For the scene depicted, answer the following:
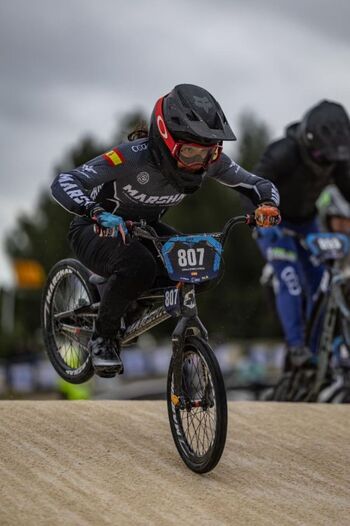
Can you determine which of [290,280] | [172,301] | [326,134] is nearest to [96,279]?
[172,301]

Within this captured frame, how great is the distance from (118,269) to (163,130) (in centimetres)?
105

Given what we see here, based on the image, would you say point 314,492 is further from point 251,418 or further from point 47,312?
point 47,312

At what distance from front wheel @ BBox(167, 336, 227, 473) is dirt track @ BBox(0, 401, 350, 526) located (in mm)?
158

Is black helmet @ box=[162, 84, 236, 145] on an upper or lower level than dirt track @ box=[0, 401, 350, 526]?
upper

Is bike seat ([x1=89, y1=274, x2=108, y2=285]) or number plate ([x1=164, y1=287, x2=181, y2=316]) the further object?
bike seat ([x1=89, y1=274, x2=108, y2=285])

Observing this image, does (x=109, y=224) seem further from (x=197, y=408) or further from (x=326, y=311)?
(x=326, y=311)

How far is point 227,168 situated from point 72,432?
236cm

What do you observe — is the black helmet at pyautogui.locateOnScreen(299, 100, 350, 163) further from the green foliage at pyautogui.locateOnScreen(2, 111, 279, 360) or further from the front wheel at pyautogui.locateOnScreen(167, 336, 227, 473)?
the green foliage at pyautogui.locateOnScreen(2, 111, 279, 360)

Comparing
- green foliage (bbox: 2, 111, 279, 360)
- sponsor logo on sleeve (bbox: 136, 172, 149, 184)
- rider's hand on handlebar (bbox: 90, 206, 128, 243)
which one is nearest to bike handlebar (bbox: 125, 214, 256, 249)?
rider's hand on handlebar (bbox: 90, 206, 128, 243)

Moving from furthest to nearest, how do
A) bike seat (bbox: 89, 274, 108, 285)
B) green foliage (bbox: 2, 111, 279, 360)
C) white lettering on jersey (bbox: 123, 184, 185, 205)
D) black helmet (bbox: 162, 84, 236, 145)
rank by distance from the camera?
green foliage (bbox: 2, 111, 279, 360) < bike seat (bbox: 89, 274, 108, 285) < white lettering on jersey (bbox: 123, 184, 185, 205) < black helmet (bbox: 162, 84, 236, 145)

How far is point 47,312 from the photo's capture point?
339 inches

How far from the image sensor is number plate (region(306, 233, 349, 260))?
10.6m

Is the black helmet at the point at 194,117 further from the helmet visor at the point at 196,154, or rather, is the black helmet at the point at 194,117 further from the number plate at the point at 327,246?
the number plate at the point at 327,246

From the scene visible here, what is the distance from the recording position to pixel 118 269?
23.2 ft
